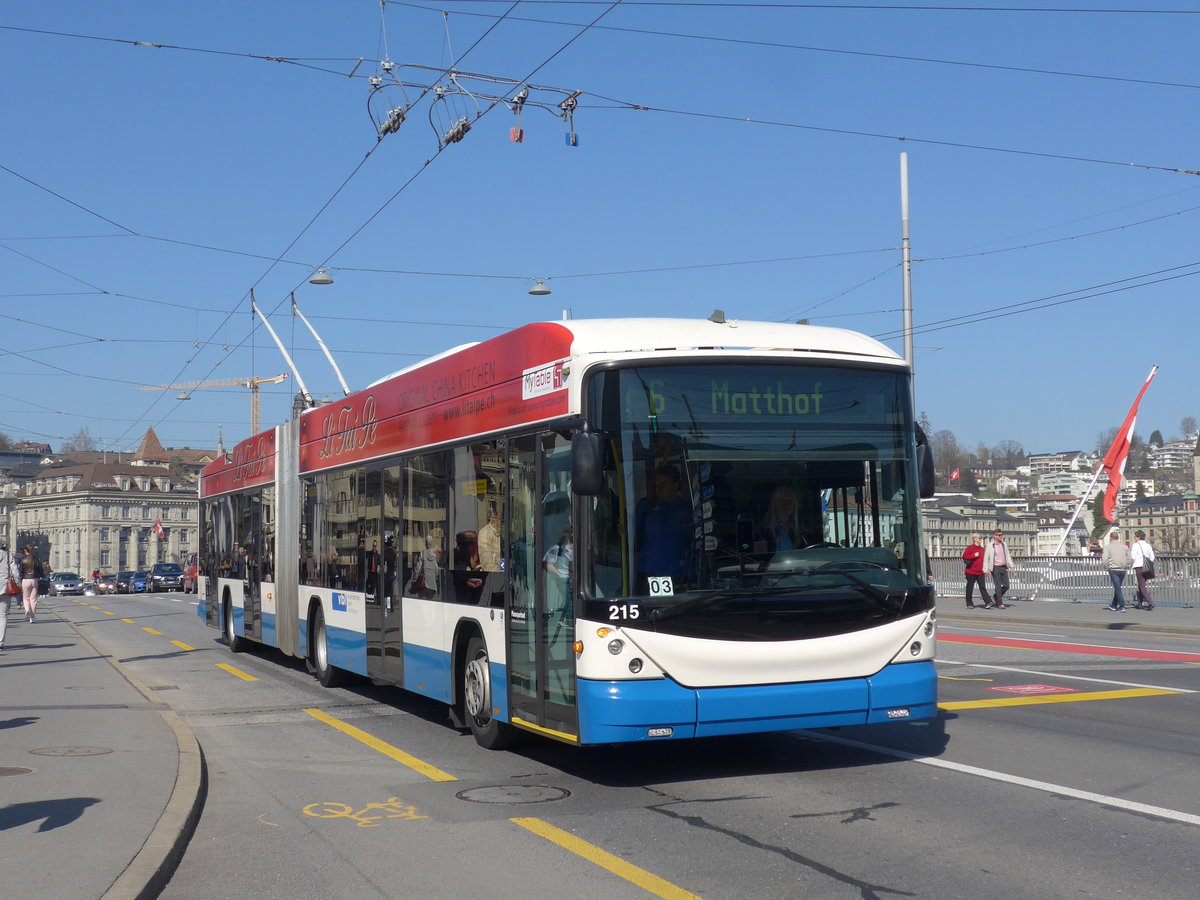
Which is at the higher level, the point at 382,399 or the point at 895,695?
the point at 382,399

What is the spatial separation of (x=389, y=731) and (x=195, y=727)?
2.07m

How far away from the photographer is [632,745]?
10.7m

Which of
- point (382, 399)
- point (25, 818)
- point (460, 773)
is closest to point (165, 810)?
point (25, 818)

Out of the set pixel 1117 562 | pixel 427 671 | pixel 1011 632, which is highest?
pixel 1117 562

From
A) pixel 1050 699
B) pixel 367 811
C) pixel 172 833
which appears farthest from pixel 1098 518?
pixel 172 833

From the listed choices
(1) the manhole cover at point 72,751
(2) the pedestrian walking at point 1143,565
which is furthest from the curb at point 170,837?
(2) the pedestrian walking at point 1143,565

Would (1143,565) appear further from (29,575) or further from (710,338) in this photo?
(29,575)

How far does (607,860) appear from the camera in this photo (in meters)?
6.71

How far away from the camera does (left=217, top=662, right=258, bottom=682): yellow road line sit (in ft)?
56.5

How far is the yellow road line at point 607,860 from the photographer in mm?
6066

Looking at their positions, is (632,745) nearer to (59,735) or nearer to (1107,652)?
(59,735)

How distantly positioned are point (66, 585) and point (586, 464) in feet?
256

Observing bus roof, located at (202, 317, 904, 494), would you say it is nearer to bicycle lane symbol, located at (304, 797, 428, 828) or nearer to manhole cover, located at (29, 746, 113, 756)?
bicycle lane symbol, located at (304, 797, 428, 828)

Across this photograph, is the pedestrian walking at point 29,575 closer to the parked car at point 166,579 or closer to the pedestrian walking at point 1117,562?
the pedestrian walking at point 1117,562
